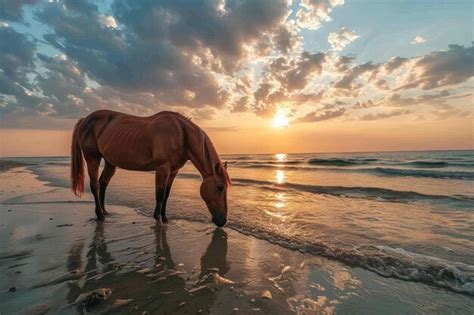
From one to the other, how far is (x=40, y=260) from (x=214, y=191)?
7.11ft

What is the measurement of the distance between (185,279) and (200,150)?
7.21ft

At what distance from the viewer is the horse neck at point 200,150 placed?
411cm

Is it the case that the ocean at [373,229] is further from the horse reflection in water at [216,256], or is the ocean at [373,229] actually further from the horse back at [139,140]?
the horse back at [139,140]

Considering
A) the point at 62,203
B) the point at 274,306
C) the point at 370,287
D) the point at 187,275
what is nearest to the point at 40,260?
the point at 187,275

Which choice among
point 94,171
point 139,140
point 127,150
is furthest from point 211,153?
point 94,171

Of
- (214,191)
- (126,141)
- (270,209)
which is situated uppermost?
(126,141)

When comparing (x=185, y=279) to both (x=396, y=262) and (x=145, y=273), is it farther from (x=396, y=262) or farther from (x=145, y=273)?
(x=396, y=262)

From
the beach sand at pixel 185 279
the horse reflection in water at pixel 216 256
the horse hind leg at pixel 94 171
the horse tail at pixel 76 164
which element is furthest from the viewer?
the horse tail at pixel 76 164

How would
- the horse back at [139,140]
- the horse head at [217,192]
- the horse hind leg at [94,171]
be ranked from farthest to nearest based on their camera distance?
the horse hind leg at [94,171] < the horse back at [139,140] < the horse head at [217,192]

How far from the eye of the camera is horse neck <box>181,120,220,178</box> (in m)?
4.11

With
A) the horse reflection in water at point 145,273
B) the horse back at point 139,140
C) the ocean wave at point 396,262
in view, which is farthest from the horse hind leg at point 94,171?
the ocean wave at point 396,262

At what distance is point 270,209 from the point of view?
20.0 ft

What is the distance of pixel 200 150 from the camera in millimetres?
4242

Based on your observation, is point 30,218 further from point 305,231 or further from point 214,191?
point 305,231
